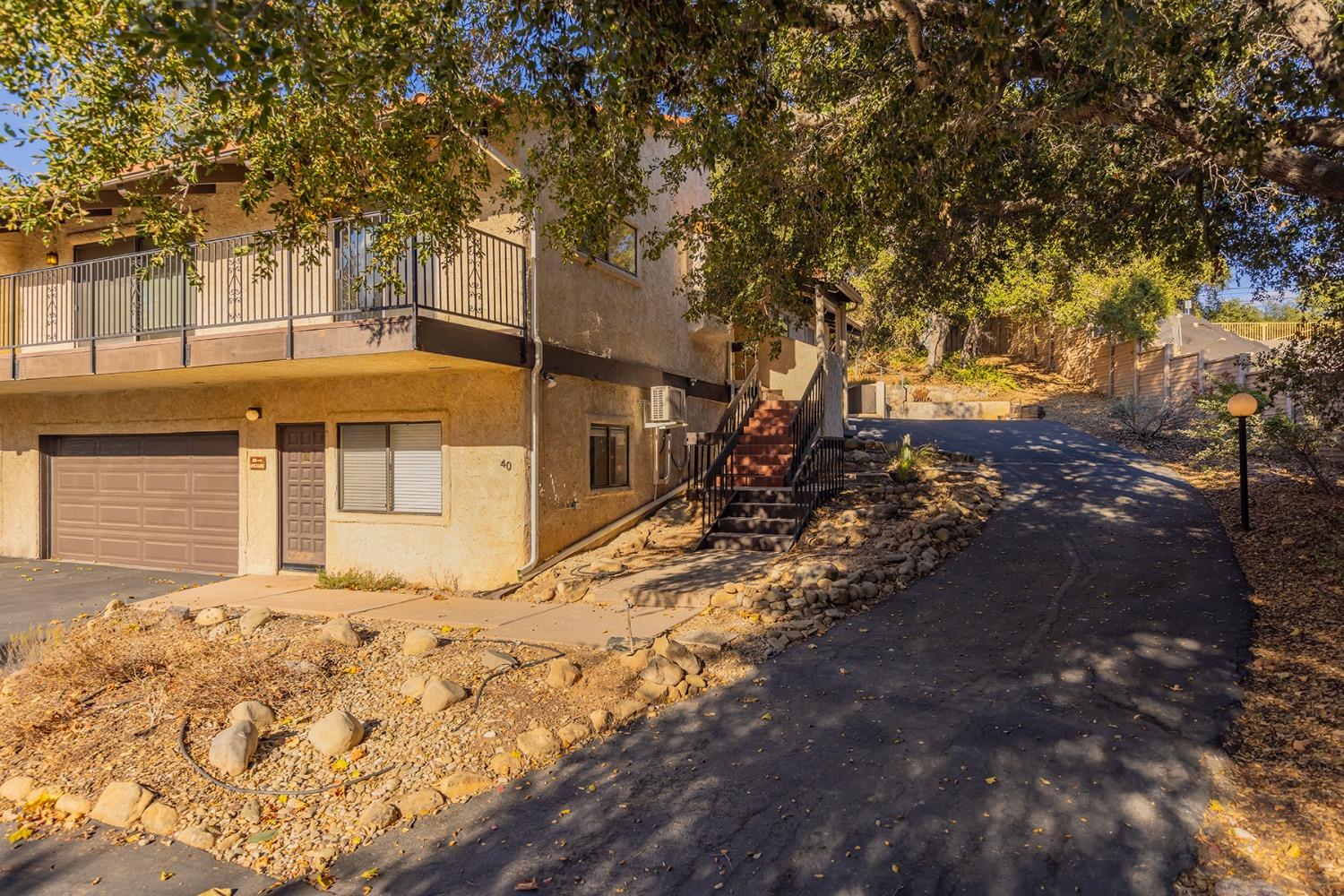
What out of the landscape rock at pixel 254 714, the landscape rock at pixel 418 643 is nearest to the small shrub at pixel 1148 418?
the landscape rock at pixel 418 643

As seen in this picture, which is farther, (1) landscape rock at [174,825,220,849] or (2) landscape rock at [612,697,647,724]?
(2) landscape rock at [612,697,647,724]

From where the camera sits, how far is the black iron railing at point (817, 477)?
11.5m

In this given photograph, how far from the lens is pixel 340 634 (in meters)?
7.27

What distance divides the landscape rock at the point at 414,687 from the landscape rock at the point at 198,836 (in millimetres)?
1743

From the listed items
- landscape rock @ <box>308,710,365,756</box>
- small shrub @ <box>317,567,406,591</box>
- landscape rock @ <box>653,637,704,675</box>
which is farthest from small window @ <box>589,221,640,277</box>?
landscape rock @ <box>308,710,365,756</box>

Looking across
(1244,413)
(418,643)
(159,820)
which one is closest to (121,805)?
(159,820)

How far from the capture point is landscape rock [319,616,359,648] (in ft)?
23.6

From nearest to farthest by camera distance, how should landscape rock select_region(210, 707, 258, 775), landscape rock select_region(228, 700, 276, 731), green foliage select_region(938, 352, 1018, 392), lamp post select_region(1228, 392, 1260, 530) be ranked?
landscape rock select_region(210, 707, 258, 775) < landscape rock select_region(228, 700, 276, 731) < lamp post select_region(1228, 392, 1260, 530) < green foliage select_region(938, 352, 1018, 392)

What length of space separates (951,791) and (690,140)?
6107 millimetres

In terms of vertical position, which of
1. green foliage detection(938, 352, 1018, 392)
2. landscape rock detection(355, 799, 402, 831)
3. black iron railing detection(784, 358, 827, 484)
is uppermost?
green foliage detection(938, 352, 1018, 392)

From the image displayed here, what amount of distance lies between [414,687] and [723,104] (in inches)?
222

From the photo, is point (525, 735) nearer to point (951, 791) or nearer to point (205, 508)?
point (951, 791)

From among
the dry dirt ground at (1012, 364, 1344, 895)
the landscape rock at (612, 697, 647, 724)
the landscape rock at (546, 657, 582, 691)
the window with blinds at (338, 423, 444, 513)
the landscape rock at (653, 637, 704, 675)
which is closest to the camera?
the dry dirt ground at (1012, 364, 1344, 895)

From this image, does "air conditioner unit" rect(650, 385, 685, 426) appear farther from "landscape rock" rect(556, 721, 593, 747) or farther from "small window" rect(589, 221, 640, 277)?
"landscape rock" rect(556, 721, 593, 747)
